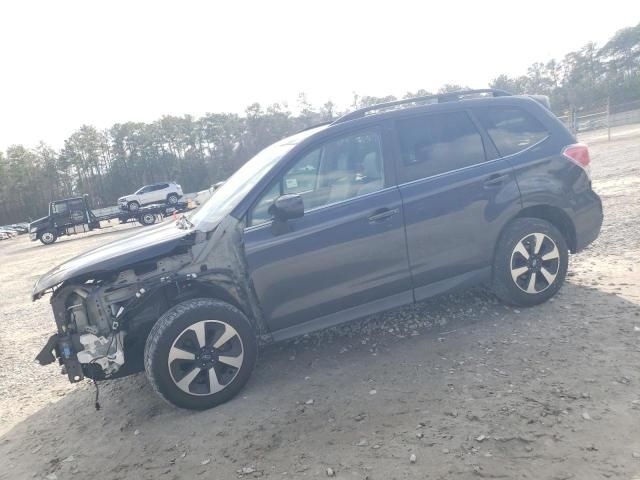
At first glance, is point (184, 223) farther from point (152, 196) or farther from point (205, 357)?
point (152, 196)

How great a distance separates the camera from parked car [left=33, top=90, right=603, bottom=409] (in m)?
3.54

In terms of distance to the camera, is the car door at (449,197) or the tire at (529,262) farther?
the tire at (529,262)

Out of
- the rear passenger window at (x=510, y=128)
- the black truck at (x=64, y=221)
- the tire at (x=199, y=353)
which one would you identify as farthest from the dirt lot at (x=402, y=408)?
the black truck at (x=64, y=221)

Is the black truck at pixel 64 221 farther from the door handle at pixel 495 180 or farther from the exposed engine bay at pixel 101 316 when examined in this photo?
the door handle at pixel 495 180

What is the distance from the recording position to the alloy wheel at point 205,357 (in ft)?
11.3

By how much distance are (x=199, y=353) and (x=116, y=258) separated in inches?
37.2

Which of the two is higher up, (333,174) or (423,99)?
(423,99)

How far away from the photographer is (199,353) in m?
3.52

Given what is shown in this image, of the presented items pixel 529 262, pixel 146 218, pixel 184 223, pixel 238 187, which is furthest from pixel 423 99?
pixel 146 218

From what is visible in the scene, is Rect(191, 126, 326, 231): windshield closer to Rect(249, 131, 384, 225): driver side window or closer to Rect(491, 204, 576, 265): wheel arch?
Rect(249, 131, 384, 225): driver side window

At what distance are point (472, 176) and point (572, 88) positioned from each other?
2701 inches

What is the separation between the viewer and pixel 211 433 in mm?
3258

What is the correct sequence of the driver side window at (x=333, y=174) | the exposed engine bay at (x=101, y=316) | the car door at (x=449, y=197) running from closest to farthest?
1. the exposed engine bay at (x=101, y=316)
2. the driver side window at (x=333, y=174)
3. the car door at (x=449, y=197)

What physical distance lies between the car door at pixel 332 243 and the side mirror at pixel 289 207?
5.4 inches
